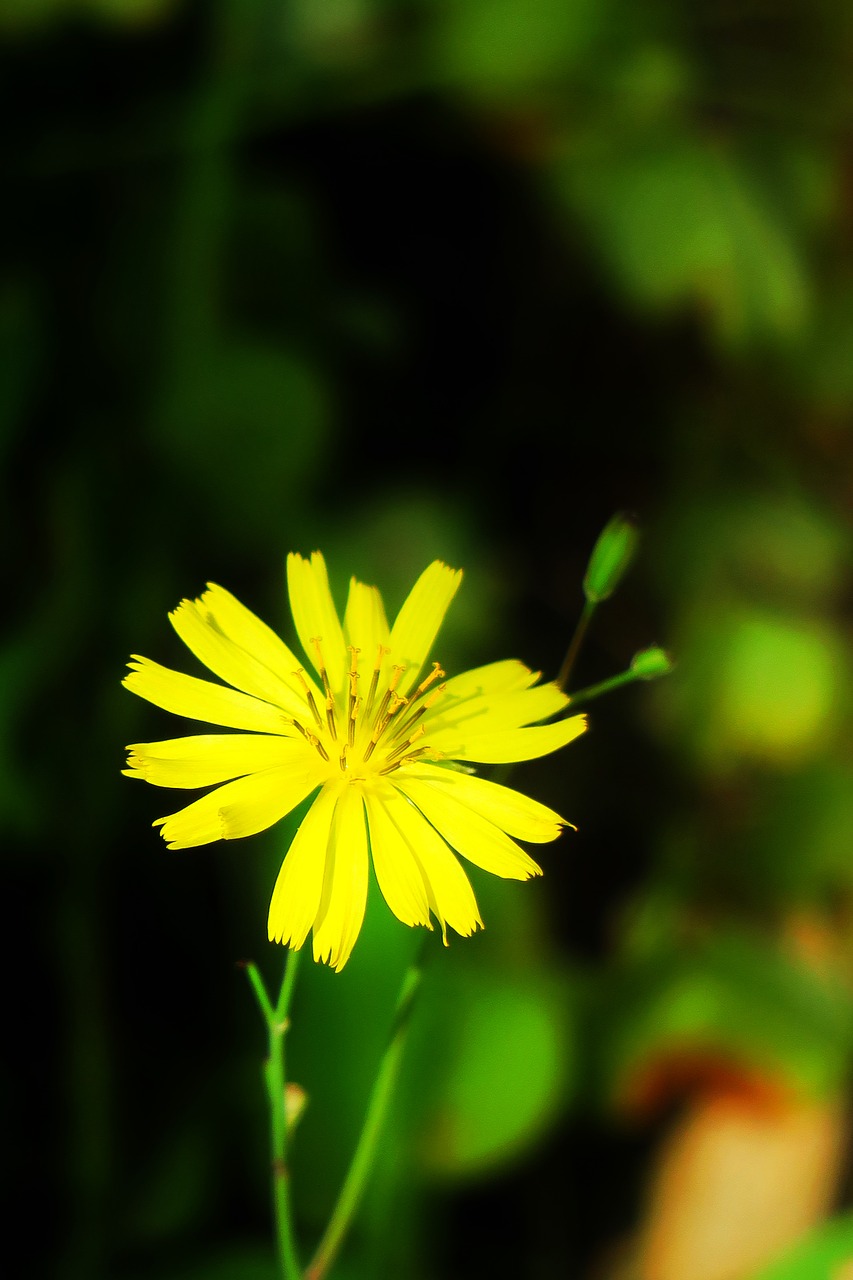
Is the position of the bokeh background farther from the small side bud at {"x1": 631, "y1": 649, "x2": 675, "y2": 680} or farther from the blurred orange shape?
the small side bud at {"x1": 631, "y1": 649, "x2": 675, "y2": 680}

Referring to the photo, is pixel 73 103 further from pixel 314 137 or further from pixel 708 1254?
pixel 708 1254

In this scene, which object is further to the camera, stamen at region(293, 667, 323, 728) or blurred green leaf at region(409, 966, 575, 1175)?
blurred green leaf at region(409, 966, 575, 1175)

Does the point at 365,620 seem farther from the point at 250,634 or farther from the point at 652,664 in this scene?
the point at 652,664

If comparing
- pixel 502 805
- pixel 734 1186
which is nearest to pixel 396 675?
pixel 502 805

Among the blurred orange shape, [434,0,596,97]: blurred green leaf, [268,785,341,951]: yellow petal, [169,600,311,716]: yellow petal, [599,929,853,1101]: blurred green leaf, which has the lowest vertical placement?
the blurred orange shape

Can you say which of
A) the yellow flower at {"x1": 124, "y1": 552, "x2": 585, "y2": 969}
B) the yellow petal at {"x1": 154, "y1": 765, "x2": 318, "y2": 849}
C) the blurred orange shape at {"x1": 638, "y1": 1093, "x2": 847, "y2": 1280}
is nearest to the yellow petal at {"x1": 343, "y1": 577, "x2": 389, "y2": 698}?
the yellow flower at {"x1": 124, "y1": 552, "x2": 585, "y2": 969}

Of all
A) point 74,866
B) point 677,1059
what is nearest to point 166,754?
point 74,866

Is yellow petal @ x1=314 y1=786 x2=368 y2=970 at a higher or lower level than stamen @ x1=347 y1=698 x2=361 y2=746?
lower

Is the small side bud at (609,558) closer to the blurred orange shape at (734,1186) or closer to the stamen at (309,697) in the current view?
the stamen at (309,697)
